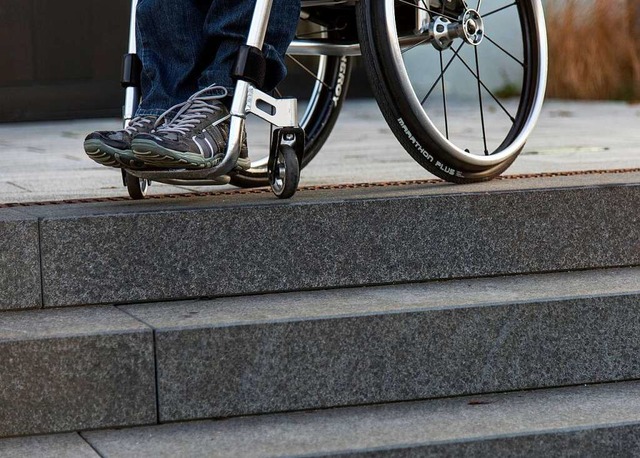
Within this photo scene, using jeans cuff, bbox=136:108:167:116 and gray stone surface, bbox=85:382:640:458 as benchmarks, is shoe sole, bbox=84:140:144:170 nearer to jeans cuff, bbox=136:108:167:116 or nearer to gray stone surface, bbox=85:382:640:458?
jeans cuff, bbox=136:108:167:116

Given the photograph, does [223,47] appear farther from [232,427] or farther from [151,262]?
[232,427]


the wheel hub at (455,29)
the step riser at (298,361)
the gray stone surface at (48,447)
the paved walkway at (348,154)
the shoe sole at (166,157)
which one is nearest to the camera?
the gray stone surface at (48,447)

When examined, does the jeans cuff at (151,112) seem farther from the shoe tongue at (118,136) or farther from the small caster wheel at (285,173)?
the small caster wheel at (285,173)

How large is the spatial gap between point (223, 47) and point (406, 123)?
0.41 m

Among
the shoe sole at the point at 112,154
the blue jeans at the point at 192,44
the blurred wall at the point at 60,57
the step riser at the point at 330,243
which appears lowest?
the blurred wall at the point at 60,57

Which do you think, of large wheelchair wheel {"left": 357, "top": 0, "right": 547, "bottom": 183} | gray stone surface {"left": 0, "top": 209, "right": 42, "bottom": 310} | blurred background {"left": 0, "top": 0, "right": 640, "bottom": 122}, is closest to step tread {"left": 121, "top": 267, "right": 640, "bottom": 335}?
gray stone surface {"left": 0, "top": 209, "right": 42, "bottom": 310}

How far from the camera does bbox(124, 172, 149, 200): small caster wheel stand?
7.57ft

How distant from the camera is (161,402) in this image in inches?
73.8

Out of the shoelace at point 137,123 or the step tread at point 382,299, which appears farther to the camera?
the shoelace at point 137,123

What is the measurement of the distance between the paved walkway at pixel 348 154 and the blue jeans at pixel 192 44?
49cm

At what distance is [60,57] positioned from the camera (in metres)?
6.15

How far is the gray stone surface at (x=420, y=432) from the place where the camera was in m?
1.75

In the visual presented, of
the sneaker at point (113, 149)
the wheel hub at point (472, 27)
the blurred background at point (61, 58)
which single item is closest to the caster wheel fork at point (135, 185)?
the sneaker at point (113, 149)

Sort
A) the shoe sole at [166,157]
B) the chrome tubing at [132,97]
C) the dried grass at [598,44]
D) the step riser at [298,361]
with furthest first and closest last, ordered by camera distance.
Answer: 1. the dried grass at [598,44]
2. the chrome tubing at [132,97]
3. the shoe sole at [166,157]
4. the step riser at [298,361]
